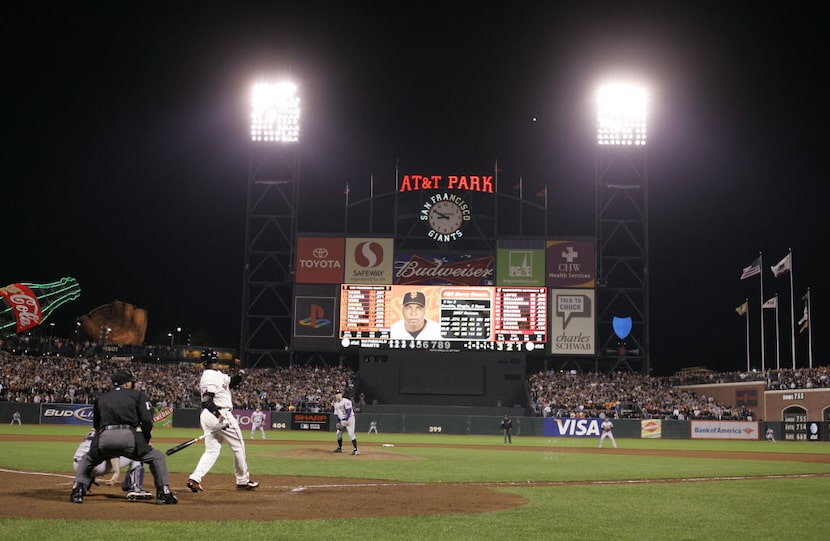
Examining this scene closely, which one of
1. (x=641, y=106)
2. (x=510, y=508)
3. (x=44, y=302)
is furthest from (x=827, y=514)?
(x=44, y=302)

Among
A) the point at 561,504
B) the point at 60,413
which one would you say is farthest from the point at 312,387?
the point at 561,504

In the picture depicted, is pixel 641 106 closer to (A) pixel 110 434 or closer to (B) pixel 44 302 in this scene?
(A) pixel 110 434

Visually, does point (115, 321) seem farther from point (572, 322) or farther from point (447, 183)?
point (572, 322)

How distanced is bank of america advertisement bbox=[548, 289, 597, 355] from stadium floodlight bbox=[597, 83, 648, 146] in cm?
1142

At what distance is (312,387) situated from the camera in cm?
5172

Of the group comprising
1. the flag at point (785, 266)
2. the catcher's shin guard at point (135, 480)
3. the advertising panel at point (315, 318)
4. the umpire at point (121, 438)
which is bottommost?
the catcher's shin guard at point (135, 480)

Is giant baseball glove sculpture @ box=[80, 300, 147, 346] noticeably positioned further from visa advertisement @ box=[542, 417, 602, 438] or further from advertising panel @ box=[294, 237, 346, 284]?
Result: visa advertisement @ box=[542, 417, 602, 438]

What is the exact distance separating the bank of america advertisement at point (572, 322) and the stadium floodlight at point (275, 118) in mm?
20581

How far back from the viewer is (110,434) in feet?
33.4

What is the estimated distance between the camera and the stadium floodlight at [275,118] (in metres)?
53.1

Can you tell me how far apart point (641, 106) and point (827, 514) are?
45.6 meters

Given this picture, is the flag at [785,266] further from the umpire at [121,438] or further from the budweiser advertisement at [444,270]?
the umpire at [121,438]

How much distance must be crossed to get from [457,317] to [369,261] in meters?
6.64

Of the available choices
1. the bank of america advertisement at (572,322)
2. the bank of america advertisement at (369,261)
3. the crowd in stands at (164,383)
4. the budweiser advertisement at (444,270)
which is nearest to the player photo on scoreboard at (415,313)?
the budweiser advertisement at (444,270)
